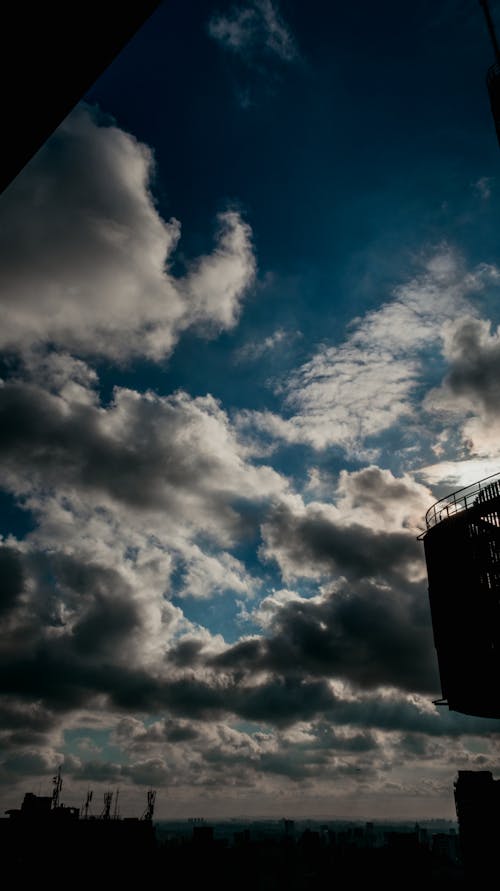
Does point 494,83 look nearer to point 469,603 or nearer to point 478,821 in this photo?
point 469,603

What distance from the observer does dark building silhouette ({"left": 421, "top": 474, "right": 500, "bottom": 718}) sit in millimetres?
19719

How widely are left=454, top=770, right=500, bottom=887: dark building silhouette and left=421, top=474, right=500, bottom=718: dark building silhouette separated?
3086cm

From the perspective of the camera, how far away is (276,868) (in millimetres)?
59469

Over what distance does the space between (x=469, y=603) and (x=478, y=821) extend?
3942cm

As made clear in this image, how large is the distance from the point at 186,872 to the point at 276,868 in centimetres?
2111

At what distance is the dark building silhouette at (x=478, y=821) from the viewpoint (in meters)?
41.0

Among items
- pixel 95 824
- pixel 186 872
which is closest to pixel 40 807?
pixel 95 824

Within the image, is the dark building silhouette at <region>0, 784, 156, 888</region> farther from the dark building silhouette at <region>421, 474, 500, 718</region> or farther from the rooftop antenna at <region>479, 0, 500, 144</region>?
the rooftop antenna at <region>479, 0, 500, 144</region>

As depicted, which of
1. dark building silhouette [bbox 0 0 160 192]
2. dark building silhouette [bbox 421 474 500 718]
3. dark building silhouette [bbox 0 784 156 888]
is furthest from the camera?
dark building silhouette [bbox 0 784 156 888]

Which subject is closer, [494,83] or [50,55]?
[50,55]

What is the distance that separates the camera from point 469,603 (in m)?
Answer: 20.8

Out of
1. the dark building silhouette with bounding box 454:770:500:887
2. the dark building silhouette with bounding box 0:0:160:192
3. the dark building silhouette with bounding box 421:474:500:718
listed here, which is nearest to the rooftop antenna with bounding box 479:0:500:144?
the dark building silhouette with bounding box 421:474:500:718

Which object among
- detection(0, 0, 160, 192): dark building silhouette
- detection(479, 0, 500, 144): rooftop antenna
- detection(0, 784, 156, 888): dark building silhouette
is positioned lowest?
detection(0, 784, 156, 888): dark building silhouette

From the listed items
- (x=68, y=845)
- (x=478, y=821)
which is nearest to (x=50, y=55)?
(x=68, y=845)
